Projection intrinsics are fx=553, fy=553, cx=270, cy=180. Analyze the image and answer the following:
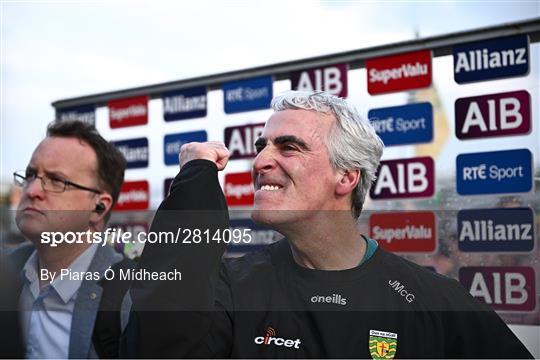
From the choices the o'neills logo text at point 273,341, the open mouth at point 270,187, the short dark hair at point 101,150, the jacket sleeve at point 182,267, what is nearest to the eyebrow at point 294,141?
the open mouth at point 270,187

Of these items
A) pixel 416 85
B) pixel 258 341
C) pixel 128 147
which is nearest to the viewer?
pixel 258 341

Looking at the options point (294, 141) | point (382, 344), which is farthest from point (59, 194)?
point (382, 344)

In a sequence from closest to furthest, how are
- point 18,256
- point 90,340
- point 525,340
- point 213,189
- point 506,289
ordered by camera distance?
point 213,189, point 90,340, point 18,256, point 525,340, point 506,289

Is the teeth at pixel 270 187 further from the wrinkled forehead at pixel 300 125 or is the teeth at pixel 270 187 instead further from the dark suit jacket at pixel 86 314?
the dark suit jacket at pixel 86 314

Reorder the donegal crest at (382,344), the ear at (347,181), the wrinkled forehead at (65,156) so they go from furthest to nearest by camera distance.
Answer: the wrinkled forehead at (65,156) → the ear at (347,181) → the donegal crest at (382,344)

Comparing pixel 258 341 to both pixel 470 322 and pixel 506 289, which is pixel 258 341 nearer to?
pixel 470 322

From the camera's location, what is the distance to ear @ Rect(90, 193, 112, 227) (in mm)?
1589

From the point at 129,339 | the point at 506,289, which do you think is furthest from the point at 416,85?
the point at 129,339

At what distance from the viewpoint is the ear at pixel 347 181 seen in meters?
1.45

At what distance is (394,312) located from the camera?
129 centimetres

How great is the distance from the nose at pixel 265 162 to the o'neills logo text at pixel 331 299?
332 mm

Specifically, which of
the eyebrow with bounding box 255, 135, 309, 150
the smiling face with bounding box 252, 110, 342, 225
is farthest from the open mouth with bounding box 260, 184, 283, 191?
the eyebrow with bounding box 255, 135, 309, 150

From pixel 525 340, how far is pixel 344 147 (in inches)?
36.5

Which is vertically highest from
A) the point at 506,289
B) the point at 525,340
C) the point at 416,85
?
the point at 416,85
